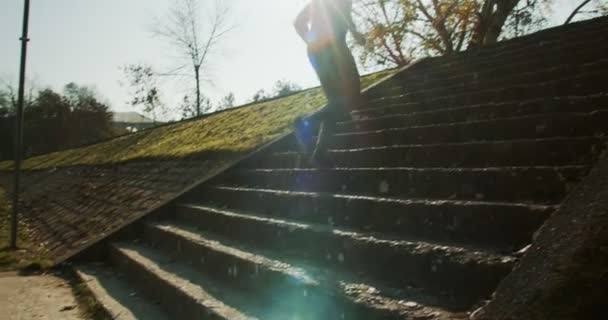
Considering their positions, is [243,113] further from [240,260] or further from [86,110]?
[86,110]

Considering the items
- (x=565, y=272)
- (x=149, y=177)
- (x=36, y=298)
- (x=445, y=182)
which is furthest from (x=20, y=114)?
(x=565, y=272)

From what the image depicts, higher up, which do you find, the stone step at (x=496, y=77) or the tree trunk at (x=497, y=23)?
the tree trunk at (x=497, y=23)

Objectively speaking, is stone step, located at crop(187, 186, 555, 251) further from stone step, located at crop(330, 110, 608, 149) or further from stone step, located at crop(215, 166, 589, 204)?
stone step, located at crop(330, 110, 608, 149)

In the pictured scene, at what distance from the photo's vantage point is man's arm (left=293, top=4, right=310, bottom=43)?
16.8ft

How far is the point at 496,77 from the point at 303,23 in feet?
7.96

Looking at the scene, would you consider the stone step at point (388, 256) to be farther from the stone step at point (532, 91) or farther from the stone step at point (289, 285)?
the stone step at point (532, 91)

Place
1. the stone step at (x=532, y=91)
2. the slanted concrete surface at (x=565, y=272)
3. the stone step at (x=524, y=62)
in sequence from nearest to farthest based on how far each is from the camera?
the slanted concrete surface at (x=565, y=272)
the stone step at (x=532, y=91)
the stone step at (x=524, y=62)

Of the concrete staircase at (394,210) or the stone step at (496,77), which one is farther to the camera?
the stone step at (496,77)

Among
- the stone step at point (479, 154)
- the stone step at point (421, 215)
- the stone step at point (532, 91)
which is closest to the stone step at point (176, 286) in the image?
the stone step at point (421, 215)

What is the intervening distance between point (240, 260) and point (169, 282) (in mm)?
685

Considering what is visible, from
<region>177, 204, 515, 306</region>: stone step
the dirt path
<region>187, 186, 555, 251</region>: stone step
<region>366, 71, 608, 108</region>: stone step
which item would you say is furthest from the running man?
the dirt path

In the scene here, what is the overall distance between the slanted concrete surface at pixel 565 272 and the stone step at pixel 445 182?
2.02 ft

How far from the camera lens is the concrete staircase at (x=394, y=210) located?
2.32 m

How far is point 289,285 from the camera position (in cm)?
274
